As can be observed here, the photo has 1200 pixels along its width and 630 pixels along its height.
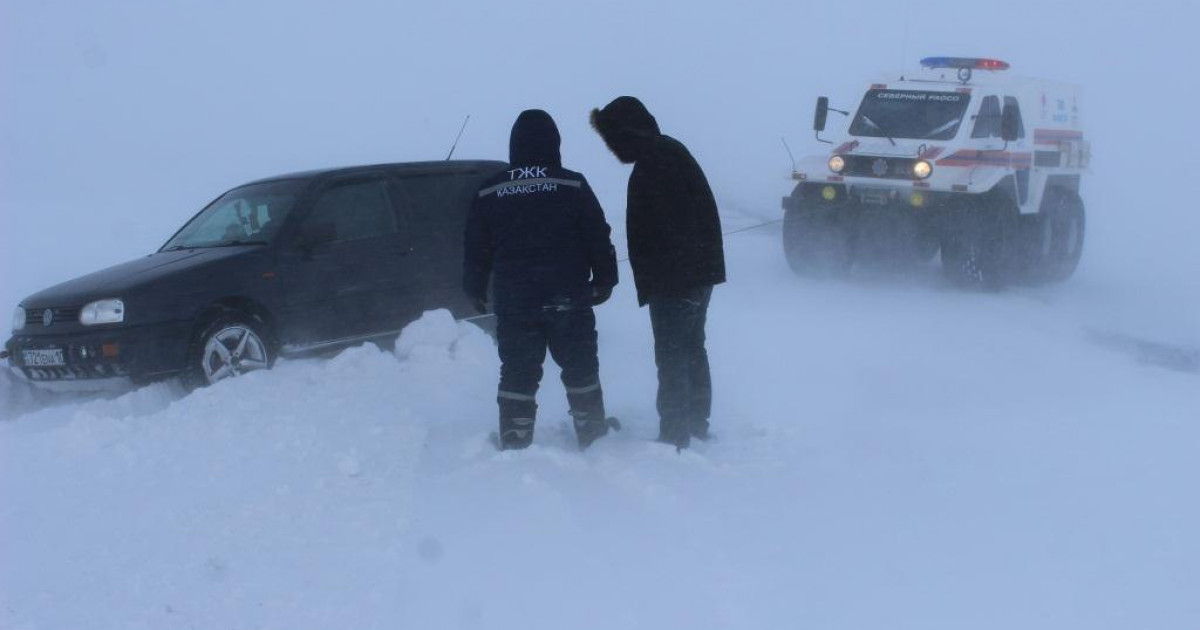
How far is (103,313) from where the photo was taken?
6336 mm

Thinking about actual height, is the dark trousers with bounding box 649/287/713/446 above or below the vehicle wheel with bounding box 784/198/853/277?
above

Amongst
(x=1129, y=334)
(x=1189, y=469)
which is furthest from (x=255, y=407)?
(x=1129, y=334)

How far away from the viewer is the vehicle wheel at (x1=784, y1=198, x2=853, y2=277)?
36.5 feet

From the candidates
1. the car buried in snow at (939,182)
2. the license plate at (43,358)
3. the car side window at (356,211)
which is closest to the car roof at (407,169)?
the car side window at (356,211)

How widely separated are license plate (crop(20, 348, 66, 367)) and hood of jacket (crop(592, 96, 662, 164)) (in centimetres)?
357

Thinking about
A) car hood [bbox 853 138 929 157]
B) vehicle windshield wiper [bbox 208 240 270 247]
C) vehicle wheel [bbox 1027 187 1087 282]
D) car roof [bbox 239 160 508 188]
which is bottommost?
vehicle wheel [bbox 1027 187 1087 282]

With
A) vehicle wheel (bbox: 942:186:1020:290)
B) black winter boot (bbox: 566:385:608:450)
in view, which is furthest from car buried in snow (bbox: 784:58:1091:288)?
black winter boot (bbox: 566:385:608:450)

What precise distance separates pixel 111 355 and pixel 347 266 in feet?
5.31

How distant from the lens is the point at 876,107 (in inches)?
462

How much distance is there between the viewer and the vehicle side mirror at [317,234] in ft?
23.5

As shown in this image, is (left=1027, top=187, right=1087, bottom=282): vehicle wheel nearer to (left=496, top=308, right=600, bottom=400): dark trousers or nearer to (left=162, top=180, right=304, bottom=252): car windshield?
→ (left=162, top=180, right=304, bottom=252): car windshield

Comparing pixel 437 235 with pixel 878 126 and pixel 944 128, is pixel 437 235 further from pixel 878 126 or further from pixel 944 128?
pixel 944 128

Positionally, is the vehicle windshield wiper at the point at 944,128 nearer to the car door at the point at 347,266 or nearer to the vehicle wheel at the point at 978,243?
the vehicle wheel at the point at 978,243

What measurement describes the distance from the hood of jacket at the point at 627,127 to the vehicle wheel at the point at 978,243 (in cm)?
650
